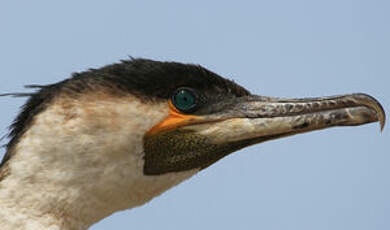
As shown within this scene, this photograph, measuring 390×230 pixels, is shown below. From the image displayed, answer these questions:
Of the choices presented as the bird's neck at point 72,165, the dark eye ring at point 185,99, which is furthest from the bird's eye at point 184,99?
the bird's neck at point 72,165

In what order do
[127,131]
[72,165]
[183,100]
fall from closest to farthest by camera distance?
[72,165] → [127,131] → [183,100]

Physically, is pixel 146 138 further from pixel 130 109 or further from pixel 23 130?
pixel 23 130

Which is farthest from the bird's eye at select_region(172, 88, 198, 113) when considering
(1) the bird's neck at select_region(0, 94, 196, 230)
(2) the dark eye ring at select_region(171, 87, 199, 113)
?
(1) the bird's neck at select_region(0, 94, 196, 230)

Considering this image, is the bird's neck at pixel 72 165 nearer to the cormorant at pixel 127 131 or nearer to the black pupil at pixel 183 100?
the cormorant at pixel 127 131

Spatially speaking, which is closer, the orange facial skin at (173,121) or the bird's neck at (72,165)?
the bird's neck at (72,165)

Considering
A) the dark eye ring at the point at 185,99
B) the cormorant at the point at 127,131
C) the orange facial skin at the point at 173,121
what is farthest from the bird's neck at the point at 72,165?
the dark eye ring at the point at 185,99

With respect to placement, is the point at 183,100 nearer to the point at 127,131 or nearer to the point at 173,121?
the point at 173,121

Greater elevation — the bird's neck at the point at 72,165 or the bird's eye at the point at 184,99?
the bird's eye at the point at 184,99

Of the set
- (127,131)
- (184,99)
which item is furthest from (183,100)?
(127,131)
